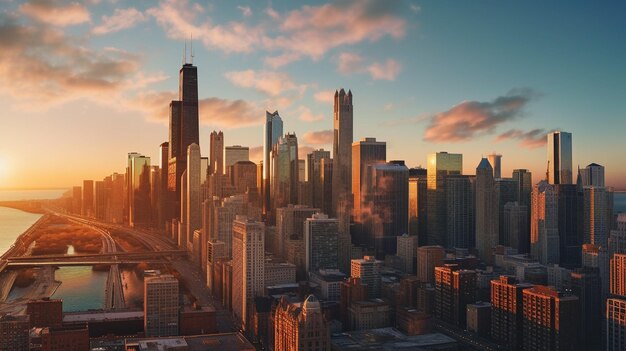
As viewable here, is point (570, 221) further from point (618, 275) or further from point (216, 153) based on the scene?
point (216, 153)

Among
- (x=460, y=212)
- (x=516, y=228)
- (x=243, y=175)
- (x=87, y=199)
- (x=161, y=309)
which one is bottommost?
(x=161, y=309)

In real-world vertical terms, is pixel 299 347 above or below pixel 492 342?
above

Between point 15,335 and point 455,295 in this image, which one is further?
point 455,295

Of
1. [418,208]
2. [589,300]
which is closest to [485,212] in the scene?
[418,208]

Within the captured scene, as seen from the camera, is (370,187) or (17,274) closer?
(17,274)

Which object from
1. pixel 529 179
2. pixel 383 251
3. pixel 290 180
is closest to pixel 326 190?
pixel 290 180

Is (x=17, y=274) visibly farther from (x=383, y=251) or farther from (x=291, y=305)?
(x=291, y=305)

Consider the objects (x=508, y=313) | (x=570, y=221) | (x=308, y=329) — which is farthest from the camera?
(x=570, y=221)

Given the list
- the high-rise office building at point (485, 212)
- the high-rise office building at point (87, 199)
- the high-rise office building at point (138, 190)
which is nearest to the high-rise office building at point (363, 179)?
the high-rise office building at point (485, 212)
